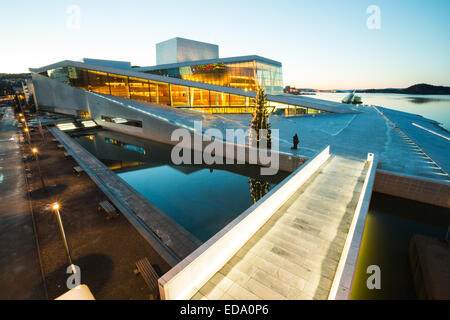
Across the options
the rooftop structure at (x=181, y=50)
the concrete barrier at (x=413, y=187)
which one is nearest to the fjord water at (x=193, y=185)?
the concrete barrier at (x=413, y=187)

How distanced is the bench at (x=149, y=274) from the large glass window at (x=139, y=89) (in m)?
28.7

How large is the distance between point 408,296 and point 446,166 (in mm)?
9594

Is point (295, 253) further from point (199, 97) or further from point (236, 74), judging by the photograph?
point (236, 74)

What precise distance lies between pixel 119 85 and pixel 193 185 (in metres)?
24.6

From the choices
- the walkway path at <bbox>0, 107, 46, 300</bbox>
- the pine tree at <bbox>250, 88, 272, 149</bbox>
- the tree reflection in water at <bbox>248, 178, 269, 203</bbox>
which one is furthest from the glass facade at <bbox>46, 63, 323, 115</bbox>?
the walkway path at <bbox>0, 107, 46, 300</bbox>

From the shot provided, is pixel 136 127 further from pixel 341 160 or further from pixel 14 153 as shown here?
pixel 341 160

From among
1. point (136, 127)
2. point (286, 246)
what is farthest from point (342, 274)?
point (136, 127)

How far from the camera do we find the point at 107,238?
7.64 metres

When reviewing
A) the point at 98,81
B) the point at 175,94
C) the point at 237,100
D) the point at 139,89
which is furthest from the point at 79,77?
the point at 237,100

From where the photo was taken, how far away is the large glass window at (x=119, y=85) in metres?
30.4

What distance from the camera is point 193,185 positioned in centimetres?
1452

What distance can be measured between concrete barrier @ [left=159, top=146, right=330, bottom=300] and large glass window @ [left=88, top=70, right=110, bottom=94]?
33.2m

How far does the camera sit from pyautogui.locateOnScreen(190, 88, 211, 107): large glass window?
2931 cm

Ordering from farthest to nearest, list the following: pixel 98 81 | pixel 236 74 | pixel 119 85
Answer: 1. pixel 236 74
2. pixel 98 81
3. pixel 119 85
